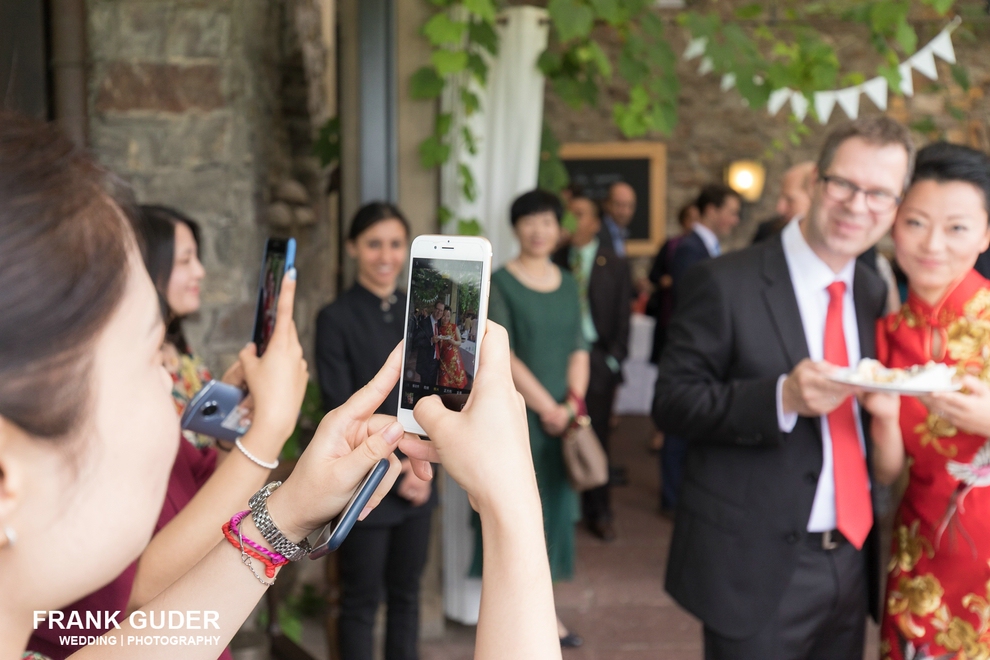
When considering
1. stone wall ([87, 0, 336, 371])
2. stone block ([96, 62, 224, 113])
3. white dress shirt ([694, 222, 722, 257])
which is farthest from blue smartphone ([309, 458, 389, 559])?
white dress shirt ([694, 222, 722, 257])

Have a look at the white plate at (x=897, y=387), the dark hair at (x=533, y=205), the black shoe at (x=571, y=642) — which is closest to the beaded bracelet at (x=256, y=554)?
the white plate at (x=897, y=387)

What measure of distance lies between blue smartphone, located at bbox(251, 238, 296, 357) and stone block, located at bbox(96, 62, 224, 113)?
149 cm

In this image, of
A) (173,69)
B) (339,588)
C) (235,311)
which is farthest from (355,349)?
(173,69)

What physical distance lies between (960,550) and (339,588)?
1.88 meters

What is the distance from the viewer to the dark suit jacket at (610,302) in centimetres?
437

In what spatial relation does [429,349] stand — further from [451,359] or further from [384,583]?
[384,583]

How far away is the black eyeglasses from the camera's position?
169 centimetres

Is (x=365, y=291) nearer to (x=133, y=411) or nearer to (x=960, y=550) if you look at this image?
(x=960, y=550)

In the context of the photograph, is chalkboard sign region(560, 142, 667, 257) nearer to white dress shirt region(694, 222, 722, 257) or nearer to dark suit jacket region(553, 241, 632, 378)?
white dress shirt region(694, 222, 722, 257)

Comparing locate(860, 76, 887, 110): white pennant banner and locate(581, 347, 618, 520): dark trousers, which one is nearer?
locate(860, 76, 887, 110): white pennant banner

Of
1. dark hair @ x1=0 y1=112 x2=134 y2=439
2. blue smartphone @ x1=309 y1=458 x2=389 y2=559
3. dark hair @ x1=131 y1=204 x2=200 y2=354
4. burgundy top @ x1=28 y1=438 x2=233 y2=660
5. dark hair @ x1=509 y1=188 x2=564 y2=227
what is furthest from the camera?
dark hair @ x1=509 y1=188 x2=564 y2=227

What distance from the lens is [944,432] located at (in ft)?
5.43

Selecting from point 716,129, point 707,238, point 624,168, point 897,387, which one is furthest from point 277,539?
point 716,129

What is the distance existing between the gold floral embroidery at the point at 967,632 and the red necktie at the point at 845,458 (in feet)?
0.68
